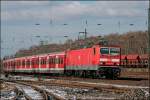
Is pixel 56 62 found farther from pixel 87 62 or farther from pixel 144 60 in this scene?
pixel 144 60

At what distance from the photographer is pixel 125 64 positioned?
66812mm

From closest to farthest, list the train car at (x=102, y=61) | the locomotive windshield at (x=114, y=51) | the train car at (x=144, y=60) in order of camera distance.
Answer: the train car at (x=102, y=61) < the locomotive windshield at (x=114, y=51) < the train car at (x=144, y=60)

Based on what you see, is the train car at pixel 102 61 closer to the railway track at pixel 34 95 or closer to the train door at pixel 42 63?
the railway track at pixel 34 95

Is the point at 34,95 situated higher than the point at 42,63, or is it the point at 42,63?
the point at 42,63

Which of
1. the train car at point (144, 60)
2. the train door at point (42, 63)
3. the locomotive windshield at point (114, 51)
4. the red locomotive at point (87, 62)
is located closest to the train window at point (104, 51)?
the red locomotive at point (87, 62)

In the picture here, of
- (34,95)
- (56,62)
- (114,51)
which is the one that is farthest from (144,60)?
(34,95)

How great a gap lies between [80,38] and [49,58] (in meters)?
6.60

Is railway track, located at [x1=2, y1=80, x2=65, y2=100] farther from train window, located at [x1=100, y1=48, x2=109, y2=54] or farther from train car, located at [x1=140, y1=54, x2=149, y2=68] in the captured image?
train car, located at [x1=140, y1=54, x2=149, y2=68]

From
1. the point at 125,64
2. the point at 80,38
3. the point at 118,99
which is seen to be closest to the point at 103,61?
the point at 80,38

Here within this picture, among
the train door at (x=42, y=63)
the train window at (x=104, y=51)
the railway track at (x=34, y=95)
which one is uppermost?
the train window at (x=104, y=51)

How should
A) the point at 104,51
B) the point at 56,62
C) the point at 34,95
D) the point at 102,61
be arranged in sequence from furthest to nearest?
the point at 56,62
the point at 104,51
the point at 102,61
the point at 34,95

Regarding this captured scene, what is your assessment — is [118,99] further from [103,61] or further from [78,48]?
[78,48]

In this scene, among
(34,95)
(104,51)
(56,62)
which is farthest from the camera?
(56,62)

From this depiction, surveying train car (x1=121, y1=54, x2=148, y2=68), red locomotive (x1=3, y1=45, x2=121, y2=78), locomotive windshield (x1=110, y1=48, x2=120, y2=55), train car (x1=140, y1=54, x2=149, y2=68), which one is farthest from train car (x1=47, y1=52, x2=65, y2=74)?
train car (x1=140, y1=54, x2=149, y2=68)
